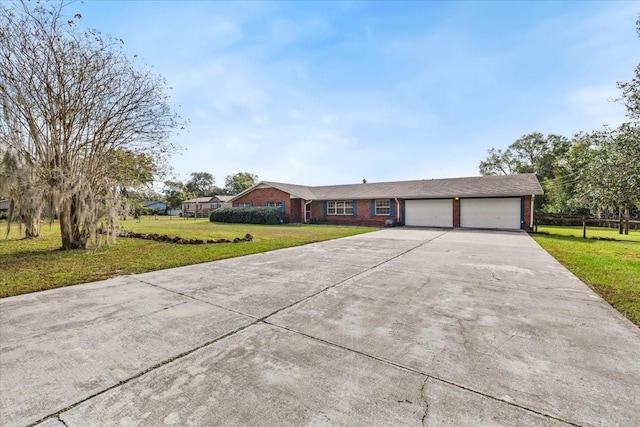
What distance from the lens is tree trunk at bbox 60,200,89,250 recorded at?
8.55 m

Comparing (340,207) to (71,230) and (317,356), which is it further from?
(317,356)

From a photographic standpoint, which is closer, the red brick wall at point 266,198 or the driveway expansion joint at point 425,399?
the driveway expansion joint at point 425,399

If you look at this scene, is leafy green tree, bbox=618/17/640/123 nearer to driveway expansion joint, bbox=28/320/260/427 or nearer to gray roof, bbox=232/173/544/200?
gray roof, bbox=232/173/544/200

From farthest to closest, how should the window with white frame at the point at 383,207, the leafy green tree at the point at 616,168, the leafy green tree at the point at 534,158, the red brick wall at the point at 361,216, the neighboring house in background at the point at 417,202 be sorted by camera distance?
the leafy green tree at the point at 534,158
the window with white frame at the point at 383,207
the red brick wall at the point at 361,216
the neighboring house in background at the point at 417,202
the leafy green tree at the point at 616,168

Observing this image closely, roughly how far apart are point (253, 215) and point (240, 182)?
1630 inches

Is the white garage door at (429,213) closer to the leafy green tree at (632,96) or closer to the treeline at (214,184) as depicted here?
the leafy green tree at (632,96)

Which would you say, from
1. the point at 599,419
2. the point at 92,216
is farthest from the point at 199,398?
the point at 92,216

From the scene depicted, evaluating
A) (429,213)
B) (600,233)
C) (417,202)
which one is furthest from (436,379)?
(600,233)

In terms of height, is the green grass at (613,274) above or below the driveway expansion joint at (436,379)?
below

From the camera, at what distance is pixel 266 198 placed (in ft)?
82.8

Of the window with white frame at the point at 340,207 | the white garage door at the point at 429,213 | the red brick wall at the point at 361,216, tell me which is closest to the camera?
the white garage door at the point at 429,213

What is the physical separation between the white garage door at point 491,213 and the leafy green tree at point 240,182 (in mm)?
49872

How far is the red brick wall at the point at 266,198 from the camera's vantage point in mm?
24000

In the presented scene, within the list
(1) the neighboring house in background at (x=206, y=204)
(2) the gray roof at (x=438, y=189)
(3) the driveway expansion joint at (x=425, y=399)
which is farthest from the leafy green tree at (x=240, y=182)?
(3) the driveway expansion joint at (x=425, y=399)
